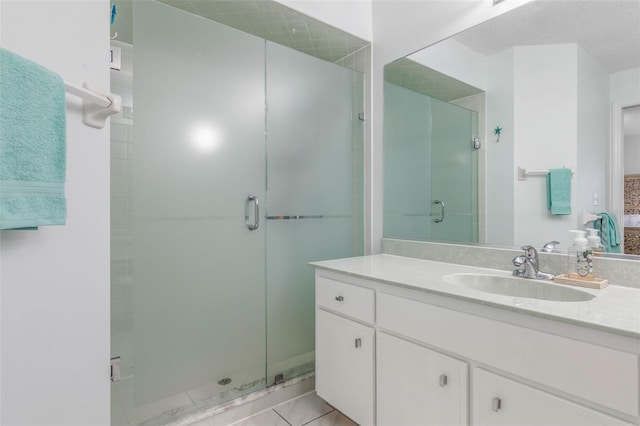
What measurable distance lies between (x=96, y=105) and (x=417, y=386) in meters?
1.40

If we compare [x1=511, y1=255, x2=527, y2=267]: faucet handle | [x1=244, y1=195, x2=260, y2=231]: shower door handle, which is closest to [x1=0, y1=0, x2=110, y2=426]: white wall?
[x1=244, y1=195, x2=260, y2=231]: shower door handle

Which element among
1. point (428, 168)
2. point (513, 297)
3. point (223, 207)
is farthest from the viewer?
point (428, 168)

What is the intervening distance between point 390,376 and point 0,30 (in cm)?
159

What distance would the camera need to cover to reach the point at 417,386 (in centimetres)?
129

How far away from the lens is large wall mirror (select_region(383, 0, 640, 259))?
1298mm

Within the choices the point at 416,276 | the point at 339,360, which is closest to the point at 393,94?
the point at 416,276

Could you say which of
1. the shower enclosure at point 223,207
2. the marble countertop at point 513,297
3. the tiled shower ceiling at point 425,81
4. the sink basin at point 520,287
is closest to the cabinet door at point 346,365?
the marble countertop at point 513,297

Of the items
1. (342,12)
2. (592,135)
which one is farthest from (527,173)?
(342,12)

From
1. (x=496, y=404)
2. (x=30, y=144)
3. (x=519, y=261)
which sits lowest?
(x=496, y=404)

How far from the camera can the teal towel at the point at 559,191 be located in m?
1.41

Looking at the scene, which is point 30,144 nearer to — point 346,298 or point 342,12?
point 346,298

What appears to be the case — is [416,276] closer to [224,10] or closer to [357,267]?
[357,267]

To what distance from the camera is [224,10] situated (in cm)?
189

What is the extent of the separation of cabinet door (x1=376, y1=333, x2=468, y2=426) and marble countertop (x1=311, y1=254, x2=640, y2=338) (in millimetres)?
239
